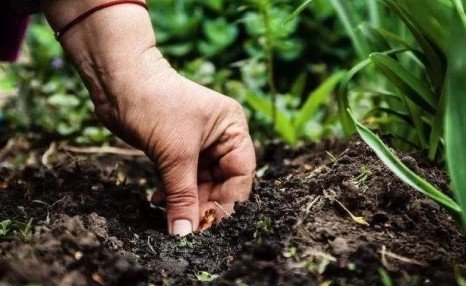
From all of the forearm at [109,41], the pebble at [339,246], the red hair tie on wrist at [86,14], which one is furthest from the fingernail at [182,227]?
the red hair tie on wrist at [86,14]

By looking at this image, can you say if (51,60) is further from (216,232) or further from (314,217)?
(314,217)

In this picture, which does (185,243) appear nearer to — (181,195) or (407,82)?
(181,195)

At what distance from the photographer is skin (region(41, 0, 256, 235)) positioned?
1.73 metres

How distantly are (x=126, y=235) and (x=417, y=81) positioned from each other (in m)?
0.90

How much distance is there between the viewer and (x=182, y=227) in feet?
5.75

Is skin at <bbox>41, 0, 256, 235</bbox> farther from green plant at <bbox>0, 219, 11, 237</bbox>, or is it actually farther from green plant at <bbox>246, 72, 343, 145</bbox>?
green plant at <bbox>246, 72, 343, 145</bbox>

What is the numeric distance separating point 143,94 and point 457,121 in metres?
0.86

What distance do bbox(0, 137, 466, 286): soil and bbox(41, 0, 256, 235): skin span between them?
6.7 inches

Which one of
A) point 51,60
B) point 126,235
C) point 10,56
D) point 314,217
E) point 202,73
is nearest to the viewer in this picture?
point 314,217

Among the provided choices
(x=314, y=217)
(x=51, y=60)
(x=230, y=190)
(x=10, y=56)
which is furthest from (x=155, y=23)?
(x=314, y=217)

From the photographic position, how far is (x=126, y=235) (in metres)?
1.64

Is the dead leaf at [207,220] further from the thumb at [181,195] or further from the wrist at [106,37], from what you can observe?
the wrist at [106,37]

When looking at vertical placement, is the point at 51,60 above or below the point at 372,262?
below

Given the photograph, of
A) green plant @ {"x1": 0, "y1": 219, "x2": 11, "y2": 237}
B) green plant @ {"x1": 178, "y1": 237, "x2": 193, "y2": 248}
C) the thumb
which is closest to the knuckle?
the thumb
